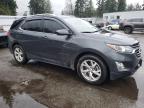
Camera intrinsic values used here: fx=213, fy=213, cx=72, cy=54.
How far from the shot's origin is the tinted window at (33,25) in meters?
6.33

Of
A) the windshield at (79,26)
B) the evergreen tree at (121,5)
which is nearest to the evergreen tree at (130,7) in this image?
the evergreen tree at (121,5)

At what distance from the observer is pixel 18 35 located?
6902 millimetres

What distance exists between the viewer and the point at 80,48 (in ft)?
16.9

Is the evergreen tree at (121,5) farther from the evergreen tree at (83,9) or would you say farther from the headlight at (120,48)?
the headlight at (120,48)

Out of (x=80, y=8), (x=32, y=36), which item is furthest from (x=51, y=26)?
(x=80, y=8)

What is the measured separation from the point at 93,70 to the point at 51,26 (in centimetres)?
181

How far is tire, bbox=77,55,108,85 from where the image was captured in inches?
194

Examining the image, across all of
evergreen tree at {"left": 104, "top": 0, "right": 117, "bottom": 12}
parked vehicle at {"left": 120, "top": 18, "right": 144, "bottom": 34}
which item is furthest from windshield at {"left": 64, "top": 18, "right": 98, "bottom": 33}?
evergreen tree at {"left": 104, "top": 0, "right": 117, "bottom": 12}

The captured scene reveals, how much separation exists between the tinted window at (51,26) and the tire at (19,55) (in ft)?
4.44

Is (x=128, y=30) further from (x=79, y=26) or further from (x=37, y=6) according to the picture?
(x=37, y=6)

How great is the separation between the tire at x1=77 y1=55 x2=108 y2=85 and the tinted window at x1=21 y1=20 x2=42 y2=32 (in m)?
1.83

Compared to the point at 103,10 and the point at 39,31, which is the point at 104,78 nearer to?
the point at 39,31

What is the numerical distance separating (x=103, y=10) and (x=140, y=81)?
235ft

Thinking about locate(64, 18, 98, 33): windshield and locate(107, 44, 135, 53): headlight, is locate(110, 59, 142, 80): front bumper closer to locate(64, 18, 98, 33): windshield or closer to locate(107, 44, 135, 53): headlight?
locate(107, 44, 135, 53): headlight
